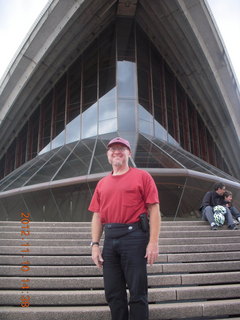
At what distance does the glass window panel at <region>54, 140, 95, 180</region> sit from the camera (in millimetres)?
10555

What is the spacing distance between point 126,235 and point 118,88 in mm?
14057

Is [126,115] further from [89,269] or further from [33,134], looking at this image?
[89,269]

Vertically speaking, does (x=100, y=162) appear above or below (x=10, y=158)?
below

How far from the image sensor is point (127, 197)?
8.62ft

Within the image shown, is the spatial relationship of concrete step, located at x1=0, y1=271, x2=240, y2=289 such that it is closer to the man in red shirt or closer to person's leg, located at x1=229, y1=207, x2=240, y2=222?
the man in red shirt

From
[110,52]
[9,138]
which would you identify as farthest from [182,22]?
[9,138]

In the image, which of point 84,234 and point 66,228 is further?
point 66,228

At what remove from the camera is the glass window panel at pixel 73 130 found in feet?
51.9

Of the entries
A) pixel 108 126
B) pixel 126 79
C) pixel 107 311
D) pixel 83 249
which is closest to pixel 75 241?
pixel 83 249

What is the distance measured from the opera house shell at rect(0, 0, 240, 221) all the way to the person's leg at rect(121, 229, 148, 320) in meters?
9.18

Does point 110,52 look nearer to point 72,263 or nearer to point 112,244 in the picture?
point 72,263

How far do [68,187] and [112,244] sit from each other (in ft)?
26.3

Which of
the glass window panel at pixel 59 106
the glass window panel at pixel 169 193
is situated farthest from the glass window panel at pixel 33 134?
the glass window panel at pixel 169 193

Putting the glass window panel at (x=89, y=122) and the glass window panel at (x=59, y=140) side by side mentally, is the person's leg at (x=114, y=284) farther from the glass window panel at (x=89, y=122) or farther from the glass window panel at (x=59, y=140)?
the glass window panel at (x=59, y=140)
